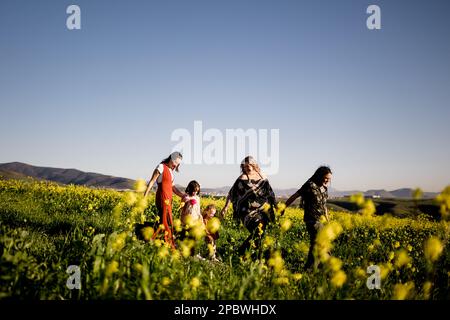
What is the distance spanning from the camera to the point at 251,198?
227 inches

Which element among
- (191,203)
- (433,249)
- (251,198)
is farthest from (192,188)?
(433,249)

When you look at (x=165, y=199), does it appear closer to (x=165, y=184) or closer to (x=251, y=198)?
(x=165, y=184)

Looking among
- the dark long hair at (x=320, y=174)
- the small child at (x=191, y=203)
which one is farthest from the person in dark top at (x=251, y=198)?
the dark long hair at (x=320, y=174)

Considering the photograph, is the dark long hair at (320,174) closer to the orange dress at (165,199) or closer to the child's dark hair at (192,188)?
the child's dark hair at (192,188)

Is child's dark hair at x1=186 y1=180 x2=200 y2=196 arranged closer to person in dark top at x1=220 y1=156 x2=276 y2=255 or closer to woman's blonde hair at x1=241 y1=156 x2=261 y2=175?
person in dark top at x1=220 y1=156 x2=276 y2=255

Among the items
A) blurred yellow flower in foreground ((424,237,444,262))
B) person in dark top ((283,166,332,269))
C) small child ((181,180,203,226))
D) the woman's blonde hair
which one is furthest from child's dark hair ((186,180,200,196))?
blurred yellow flower in foreground ((424,237,444,262))

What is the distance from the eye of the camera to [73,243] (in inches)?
138

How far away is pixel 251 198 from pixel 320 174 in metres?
1.33

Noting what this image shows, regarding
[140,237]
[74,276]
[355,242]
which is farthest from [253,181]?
[355,242]

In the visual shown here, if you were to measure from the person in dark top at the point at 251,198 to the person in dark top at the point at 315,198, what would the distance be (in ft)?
1.53

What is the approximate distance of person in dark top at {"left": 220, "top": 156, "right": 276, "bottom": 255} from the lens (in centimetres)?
566

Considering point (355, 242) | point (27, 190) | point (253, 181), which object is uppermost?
point (253, 181)
